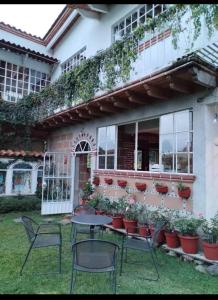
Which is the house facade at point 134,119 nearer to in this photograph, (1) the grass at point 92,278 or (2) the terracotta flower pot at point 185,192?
(2) the terracotta flower pot at point 185,192

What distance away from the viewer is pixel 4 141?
36.9 feet

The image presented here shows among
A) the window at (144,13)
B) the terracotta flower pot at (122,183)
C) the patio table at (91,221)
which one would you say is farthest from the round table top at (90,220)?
the window at (144,13)

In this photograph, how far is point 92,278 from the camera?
413 centimetres

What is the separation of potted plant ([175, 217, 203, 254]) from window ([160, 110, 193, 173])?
1125 mm

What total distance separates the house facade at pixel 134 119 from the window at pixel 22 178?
4cm

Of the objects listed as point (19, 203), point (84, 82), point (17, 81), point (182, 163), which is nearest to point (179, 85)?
point (182, 163)

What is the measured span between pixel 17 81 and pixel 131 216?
8.67m

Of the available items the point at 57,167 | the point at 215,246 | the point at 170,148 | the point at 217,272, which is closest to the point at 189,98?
the point at 170,148

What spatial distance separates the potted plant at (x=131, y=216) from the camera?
6645mm

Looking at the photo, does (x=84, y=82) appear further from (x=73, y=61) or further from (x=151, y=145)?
(x=73, y=61)

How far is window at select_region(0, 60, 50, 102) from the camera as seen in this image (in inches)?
462

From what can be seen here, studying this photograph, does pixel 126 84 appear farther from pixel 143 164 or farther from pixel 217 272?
pixel 217 272

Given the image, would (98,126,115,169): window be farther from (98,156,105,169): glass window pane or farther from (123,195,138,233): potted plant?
(123,195,138,233): potted plant

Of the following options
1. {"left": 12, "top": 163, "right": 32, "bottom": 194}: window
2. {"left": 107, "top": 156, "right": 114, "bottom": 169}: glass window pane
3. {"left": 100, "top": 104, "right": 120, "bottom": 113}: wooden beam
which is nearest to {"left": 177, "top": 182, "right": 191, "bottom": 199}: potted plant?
{"left": 107, "top": 156, "right": 114, "bottom": 169}: glass window pane
